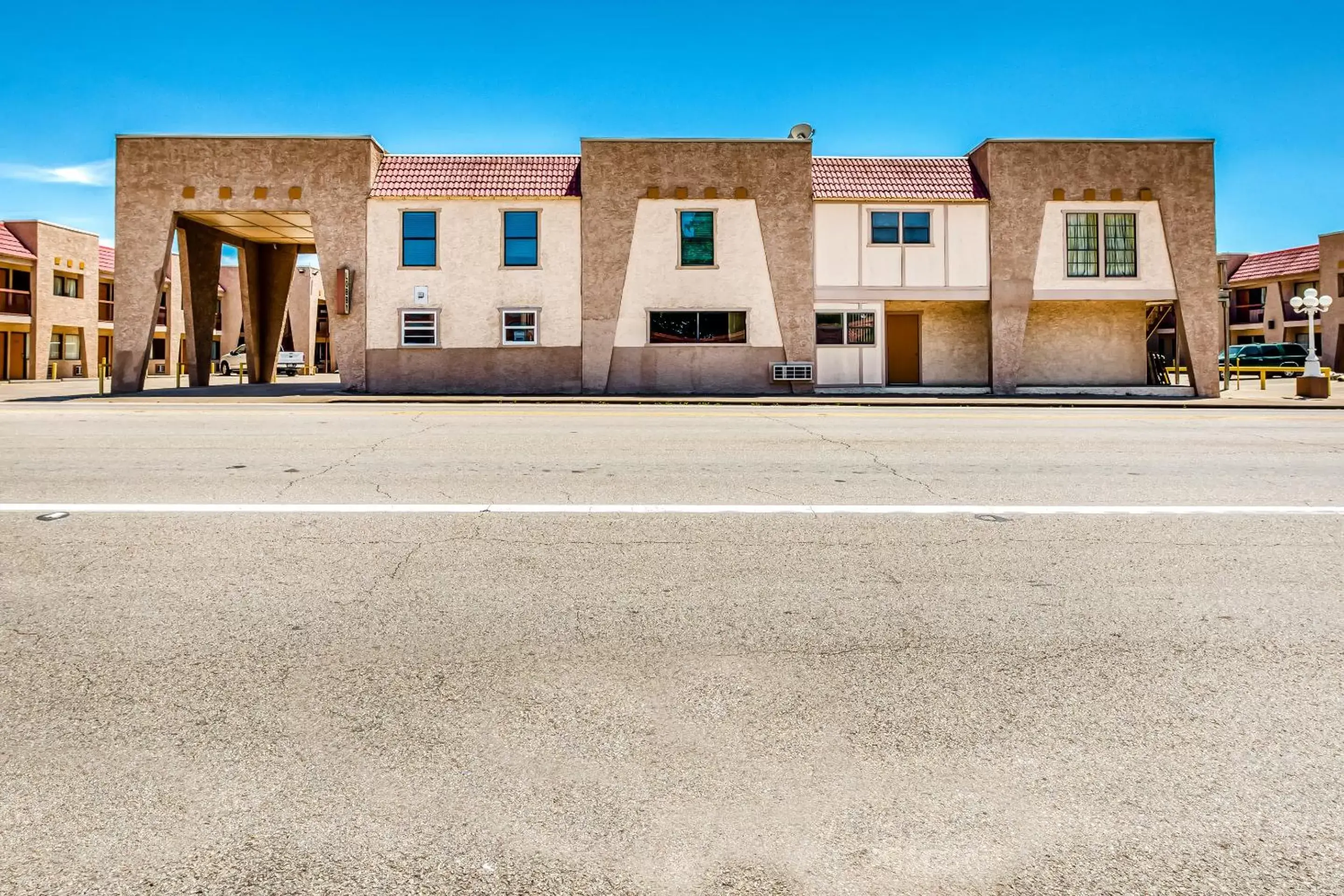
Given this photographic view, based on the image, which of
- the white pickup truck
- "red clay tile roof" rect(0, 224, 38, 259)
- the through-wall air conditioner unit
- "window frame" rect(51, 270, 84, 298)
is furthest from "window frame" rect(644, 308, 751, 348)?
"window frame" rect(51, 270, 84, 298)

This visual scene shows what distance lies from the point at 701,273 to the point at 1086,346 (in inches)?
521

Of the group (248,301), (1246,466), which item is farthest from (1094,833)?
(248,301)

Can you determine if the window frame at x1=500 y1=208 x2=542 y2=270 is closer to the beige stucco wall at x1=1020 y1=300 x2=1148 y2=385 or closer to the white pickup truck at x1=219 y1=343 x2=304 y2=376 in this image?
the beige stucco wall at x1=1020 y1=300 x2=1148 y2=385

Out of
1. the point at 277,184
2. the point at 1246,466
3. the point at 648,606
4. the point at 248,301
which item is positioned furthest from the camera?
the point at 248,301

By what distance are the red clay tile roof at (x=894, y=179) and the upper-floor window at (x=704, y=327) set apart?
15.0ft

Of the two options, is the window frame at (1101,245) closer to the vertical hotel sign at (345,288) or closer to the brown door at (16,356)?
the vertical hotel sign at (345,288)

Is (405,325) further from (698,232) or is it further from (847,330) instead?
(847,330)

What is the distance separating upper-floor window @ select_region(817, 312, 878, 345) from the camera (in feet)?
95.6

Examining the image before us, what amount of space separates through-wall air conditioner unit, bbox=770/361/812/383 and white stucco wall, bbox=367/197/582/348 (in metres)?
6.25

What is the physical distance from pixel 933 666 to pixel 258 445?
10.4 meters

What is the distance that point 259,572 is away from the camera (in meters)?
5.61

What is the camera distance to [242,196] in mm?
28531

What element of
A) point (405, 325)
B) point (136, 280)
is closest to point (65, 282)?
point (136, 280)

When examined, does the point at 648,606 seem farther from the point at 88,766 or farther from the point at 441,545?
the point at 88,766
